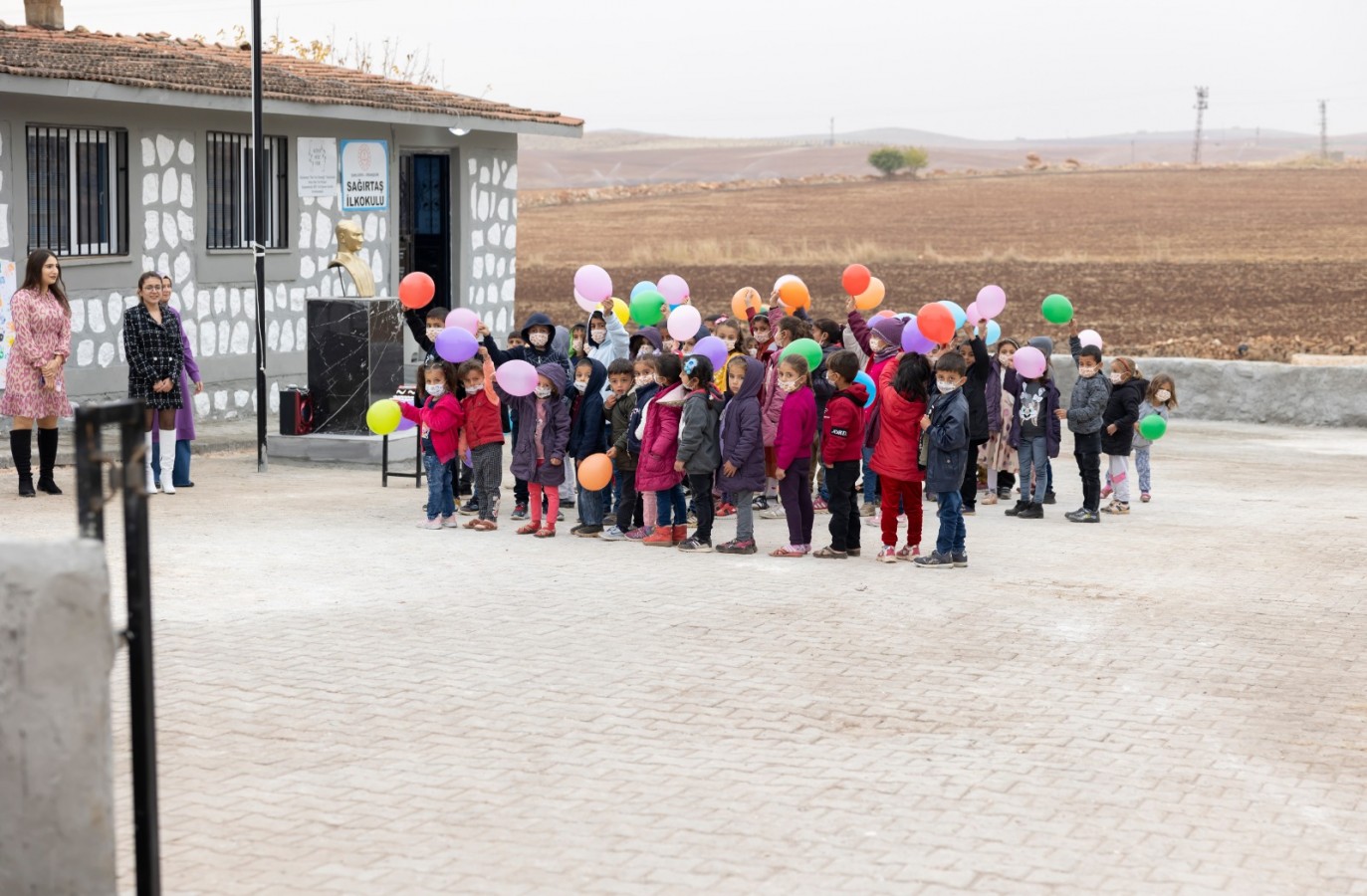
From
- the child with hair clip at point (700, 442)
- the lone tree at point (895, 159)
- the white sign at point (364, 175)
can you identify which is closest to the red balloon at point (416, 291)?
the child with hair clip at point (700, 442)

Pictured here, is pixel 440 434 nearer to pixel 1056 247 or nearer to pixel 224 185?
pixel 224 185

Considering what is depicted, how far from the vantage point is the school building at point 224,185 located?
1555 cm

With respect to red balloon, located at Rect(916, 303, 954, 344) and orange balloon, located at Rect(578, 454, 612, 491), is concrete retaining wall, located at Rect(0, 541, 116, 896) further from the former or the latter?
red balloon, located at Rect(916, 303, 954, 344)

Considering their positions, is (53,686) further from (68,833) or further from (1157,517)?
(1157,517)

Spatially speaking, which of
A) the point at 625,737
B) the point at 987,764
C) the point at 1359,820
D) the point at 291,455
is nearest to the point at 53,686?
the point at 625,737

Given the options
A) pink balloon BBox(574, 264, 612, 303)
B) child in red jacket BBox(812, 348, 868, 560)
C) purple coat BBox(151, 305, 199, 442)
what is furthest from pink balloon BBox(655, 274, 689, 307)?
purple coat BBox(151, 305, 199, 442)

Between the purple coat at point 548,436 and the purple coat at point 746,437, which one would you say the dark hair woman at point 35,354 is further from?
the purple coat at point 746,437

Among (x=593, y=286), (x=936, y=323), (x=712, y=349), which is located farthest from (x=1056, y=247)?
(x=712, y=349)

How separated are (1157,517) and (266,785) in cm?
856

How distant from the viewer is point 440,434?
37.3 feet

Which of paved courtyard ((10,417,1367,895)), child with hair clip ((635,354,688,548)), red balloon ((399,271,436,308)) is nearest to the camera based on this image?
paved courtyard ((10,417,1367,895))

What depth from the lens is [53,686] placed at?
4.28m

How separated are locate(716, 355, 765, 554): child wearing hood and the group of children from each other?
1 centimetres

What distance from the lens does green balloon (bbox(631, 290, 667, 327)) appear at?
13133 mm
